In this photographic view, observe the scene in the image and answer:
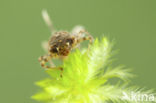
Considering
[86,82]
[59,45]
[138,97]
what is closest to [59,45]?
[59,45]

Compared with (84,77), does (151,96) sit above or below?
below

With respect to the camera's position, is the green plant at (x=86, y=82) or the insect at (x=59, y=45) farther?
the insect at (x=59, y=45)

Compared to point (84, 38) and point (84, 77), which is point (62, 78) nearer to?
point (84, 77)

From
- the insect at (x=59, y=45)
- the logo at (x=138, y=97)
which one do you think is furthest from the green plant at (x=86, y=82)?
the insect at (x=59, y=45)

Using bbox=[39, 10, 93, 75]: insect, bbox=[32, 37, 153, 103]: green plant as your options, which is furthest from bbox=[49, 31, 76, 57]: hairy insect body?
bbox=[32, 37, 153, 103]: green plant

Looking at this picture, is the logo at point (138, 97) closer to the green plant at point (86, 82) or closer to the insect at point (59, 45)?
the green plant at point (86, 82)

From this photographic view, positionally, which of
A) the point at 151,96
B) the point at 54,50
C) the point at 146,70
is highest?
the point at 146,70

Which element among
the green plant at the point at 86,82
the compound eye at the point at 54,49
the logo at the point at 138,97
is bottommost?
the logo at the point at 138,97

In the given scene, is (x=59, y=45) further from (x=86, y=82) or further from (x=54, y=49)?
(x=86, y=82)

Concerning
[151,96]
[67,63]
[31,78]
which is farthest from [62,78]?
[31,78]
